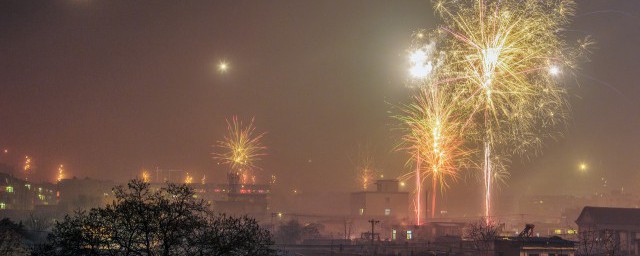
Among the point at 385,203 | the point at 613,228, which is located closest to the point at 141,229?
the point at 613,228

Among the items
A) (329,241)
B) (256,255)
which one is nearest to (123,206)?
(256,255)

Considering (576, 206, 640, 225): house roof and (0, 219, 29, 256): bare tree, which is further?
(576, 206, 640, 225): house roof

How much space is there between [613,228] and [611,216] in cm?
264

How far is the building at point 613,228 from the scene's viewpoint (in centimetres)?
8312

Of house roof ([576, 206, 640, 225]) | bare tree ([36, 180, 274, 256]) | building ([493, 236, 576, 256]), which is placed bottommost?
building ([493, 236, 576, 256])

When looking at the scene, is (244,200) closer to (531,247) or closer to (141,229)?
(531,247)

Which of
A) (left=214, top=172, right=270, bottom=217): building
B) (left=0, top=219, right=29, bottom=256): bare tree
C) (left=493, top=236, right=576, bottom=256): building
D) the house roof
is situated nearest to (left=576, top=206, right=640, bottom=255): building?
the house roof

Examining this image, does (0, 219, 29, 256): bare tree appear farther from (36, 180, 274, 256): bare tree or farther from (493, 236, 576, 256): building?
(493, 236, 576, 256): building

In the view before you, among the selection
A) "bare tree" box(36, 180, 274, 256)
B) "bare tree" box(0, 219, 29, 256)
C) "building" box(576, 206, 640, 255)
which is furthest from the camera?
"building" box(576, 206, 640, 255)

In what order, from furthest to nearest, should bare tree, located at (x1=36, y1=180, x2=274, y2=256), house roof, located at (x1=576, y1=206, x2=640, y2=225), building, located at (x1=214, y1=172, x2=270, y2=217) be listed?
building, located at (x1=214, y1=172, x2=270, y2=217), house roof, located at (x1=576, y1=206, x2=640, y2=225), bare tree, located at (x1=36, y1=180, x2=274, y2=256)

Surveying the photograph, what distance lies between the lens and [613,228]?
87.4 meters

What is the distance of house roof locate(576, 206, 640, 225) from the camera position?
287 ft

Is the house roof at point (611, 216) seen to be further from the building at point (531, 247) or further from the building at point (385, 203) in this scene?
the building at point (385, 203)

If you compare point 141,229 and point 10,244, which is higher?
point 141,229
